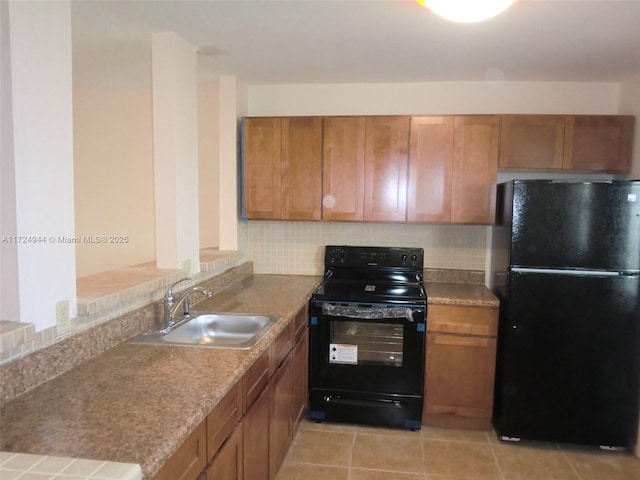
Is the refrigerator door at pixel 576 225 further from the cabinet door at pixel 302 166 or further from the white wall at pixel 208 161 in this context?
the white wall at pixel 208 161

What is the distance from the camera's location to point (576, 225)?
8.58ft

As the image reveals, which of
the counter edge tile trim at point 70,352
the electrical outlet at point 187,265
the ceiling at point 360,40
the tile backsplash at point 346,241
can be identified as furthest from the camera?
the tile backsplash at point 346,241

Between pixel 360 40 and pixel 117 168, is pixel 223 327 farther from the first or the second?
pixel 117 168

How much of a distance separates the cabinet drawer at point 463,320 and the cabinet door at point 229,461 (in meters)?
1.59

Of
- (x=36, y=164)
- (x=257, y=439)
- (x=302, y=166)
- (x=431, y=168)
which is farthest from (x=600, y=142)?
(x=36, y=164)

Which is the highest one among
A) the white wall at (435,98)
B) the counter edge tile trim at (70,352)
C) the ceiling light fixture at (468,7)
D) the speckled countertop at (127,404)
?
the white wall at (435,98)

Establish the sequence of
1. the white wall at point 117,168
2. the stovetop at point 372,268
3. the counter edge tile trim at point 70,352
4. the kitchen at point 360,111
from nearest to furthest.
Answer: the counter edge tile trim at point 70,352 → the kitchen at point 360,111 → the stovetop at point 372,268 → the white wall at point 117,168

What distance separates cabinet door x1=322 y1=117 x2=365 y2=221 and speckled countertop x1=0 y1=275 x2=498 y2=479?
1.35m

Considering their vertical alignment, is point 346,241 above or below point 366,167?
below

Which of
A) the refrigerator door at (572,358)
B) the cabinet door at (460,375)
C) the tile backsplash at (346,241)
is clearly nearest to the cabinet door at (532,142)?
the tile backsplash at (346,241)

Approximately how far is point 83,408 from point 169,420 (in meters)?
0.29

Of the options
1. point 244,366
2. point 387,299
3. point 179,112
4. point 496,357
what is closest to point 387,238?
point 387,299

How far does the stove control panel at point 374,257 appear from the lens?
340cm

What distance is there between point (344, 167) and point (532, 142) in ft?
4.17
